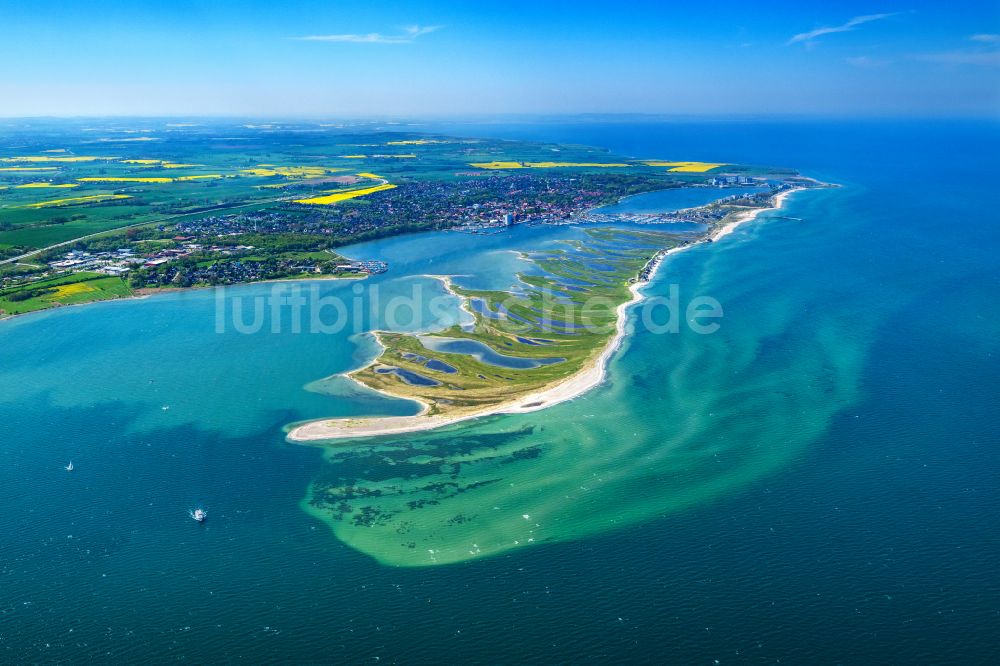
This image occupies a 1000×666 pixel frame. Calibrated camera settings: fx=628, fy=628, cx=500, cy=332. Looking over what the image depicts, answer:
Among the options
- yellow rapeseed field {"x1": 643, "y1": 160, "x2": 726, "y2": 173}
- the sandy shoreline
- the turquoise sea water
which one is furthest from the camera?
yellow rapeseed field {"x1": 643, "y1": 160, "x2": 726, "y2": 173}

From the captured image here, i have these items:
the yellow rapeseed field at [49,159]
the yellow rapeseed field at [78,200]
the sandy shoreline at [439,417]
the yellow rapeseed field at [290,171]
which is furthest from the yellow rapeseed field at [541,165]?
the sandy shoreline at [439,417]

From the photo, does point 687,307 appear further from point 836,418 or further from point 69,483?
point 69,483

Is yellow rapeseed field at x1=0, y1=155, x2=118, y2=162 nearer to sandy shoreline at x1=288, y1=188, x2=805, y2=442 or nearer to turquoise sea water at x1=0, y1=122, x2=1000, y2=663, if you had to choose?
turquoise sea water at x1=0, y1=122, x2=1000, y2=663

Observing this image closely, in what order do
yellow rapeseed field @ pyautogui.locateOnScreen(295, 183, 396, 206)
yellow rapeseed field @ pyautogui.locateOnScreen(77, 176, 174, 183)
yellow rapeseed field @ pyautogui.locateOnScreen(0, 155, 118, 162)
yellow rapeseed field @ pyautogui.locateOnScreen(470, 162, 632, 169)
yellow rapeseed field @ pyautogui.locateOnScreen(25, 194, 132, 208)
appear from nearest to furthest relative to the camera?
yellow rapeseed field @ pyautogui.locateOnScreen(25, 194, 132, 208), yellow rapeseed field @ pyautogui.locateOnScreen(295, 183, 396, 206), yellow rapeseed field @ pyautogui.locateOnScreen(77, 176, 174, 183), yellow rapeseed field @ pyautogui.locateOnScreen(470, 162, 632, 169), yellow rapeseed field @ pyautogui.locateOnScreen(0, 155, 118, 162)

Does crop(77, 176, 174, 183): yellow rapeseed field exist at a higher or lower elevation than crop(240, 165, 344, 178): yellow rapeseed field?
lower

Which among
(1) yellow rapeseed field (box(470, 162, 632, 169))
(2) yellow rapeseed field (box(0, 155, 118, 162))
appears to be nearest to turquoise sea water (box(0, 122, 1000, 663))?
(1) yellow rapeseed field (box(470, 162, 632, 169))

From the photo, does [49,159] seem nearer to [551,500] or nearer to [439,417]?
[439,417]
